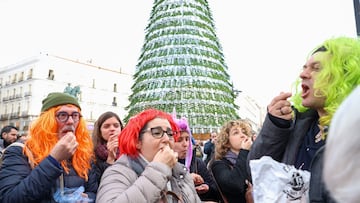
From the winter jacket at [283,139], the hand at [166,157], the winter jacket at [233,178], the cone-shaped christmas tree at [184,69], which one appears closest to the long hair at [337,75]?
the winter jacket at [283,139]

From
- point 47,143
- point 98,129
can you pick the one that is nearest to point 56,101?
point 47,143

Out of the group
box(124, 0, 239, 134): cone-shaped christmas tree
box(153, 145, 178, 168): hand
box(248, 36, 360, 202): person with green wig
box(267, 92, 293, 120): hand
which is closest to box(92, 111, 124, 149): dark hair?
box(153, 145, 178, 168): hand

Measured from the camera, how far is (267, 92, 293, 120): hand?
2.05m

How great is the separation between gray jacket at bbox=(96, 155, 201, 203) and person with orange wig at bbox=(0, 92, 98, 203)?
0.30m

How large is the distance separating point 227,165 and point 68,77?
5659 centimetres

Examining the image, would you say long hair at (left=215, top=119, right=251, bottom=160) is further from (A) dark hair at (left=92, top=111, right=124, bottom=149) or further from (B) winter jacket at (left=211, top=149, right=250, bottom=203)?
(A) dark hair at (left=92, top=111, right=124, bottom=149)

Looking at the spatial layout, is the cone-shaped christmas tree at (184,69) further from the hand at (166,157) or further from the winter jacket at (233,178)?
the hand at (166,157)

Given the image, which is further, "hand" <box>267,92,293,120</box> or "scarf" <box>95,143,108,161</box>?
"scarf" <box>95,143,108,161</box>

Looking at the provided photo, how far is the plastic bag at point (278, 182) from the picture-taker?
175cm

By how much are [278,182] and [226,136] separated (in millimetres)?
2060

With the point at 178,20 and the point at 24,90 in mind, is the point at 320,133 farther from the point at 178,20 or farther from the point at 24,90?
the point at 24,90

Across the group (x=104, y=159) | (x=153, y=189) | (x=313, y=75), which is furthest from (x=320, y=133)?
(x=104, y=159)

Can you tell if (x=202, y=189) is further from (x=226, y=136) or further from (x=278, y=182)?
(x=278, y=182)

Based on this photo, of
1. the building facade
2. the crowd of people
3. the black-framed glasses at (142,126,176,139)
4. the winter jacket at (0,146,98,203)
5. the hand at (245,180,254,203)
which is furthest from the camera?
the building facade
